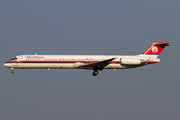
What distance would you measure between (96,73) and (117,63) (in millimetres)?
3584

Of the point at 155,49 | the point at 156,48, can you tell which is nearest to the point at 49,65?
the point at 155,49

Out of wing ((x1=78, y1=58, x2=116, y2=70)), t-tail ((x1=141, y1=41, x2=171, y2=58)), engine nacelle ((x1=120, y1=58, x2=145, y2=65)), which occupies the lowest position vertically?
wing ((x1=78, y1=58, x2=116, y2=70))

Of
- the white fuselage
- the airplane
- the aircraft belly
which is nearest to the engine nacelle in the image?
the airplane

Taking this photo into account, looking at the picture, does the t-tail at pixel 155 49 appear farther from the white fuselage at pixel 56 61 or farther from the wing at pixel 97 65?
the wing at pixel 97 65

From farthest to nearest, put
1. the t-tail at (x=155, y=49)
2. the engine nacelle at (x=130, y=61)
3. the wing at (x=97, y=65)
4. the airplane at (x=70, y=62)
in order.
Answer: the t-tail at (x=155, y=49) < the engine nacelle at (x=130, y=61) < the airplane at (x=70, y=62) < the wing at (x=97, y=65)

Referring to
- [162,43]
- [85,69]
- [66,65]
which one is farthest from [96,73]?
[162,43]

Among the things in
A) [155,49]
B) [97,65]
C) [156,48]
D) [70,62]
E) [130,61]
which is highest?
[156,48]

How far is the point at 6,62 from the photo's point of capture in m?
45.5

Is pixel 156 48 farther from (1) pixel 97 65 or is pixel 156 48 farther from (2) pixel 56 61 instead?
(2) pixel 56 61

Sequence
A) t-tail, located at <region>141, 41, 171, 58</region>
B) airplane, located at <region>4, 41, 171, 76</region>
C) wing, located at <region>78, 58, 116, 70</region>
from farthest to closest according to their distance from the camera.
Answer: t-tail, located at <region>141, 41, 171, 58</region> → airplane, located at <region>4, 41, 171, 76</region> → wing, located at <region>78, 58, 116, 70</region>

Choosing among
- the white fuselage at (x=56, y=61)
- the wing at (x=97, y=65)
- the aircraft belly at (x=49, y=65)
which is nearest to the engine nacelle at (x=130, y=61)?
the white fuselage at (x=56, y=61)

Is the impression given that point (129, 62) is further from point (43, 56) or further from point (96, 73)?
point (43, 56)

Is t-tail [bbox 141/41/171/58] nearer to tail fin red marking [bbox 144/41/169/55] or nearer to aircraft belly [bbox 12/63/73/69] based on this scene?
tail fin red marking [bbox 144/41/169/55]

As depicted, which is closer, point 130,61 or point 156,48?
point 130,61
